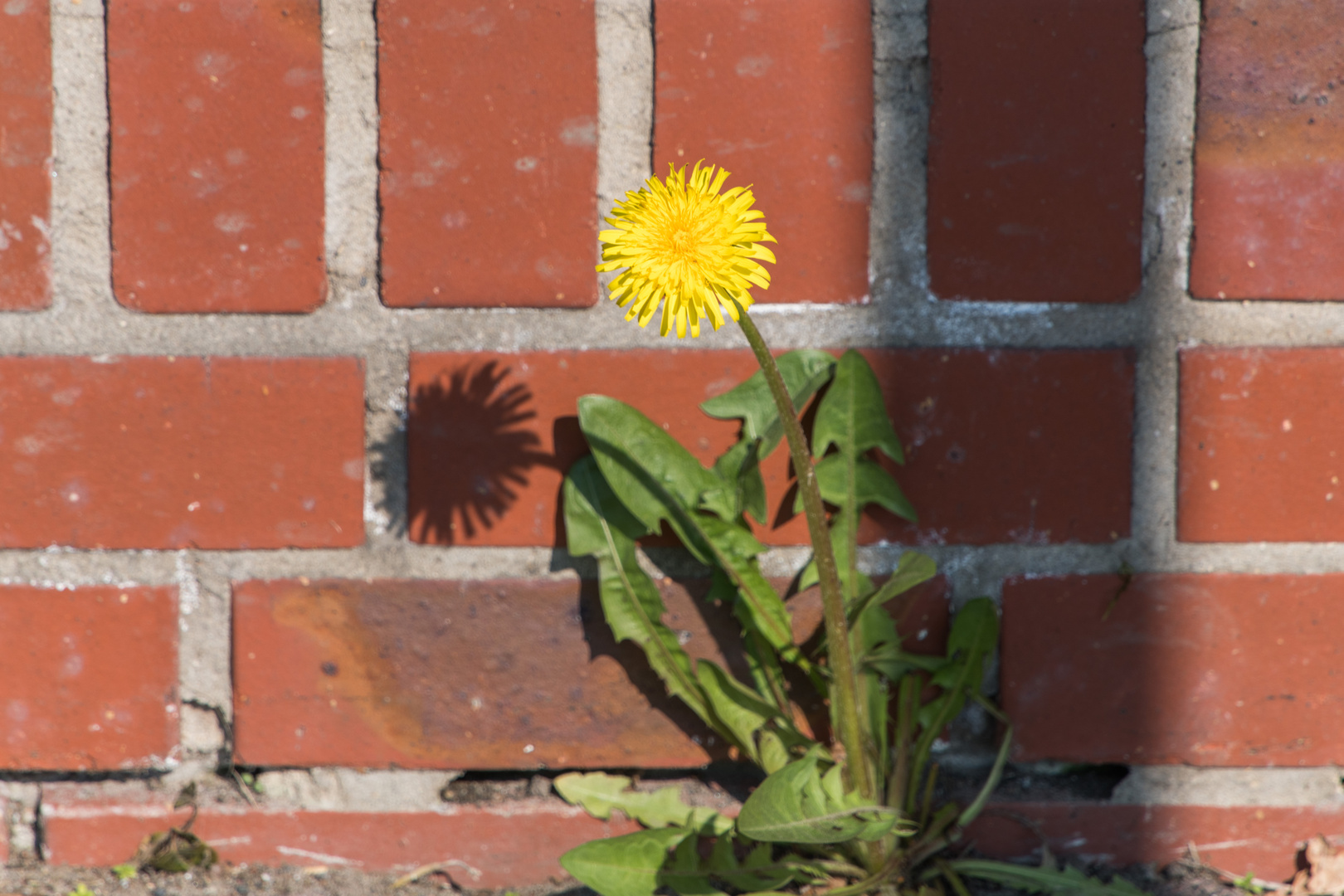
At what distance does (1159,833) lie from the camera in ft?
2.68

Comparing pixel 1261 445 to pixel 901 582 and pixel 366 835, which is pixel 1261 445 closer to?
pixel 901 582

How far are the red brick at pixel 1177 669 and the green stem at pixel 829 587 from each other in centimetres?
18

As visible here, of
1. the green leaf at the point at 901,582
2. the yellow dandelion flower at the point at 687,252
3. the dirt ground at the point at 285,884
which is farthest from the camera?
the dirt ground at the point at 285,884

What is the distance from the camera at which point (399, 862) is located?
2.69 ft

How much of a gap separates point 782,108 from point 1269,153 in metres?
0.40

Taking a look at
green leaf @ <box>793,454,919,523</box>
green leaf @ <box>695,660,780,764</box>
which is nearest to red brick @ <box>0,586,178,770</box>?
green leaf @ <box>695,660,780,764</box>

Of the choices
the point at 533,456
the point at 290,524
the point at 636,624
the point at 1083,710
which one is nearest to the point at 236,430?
the point at 290,524

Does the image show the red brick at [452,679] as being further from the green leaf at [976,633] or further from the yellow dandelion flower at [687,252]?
the yellow dandelion flower at [687,252]

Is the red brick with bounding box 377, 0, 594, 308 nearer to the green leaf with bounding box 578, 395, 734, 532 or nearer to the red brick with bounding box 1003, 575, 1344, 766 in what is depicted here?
the green leaf with bounding box 578, 395, 734, 532

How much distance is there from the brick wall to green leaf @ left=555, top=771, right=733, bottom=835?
17 millimetres

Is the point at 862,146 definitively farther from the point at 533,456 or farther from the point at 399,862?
the point at 399,862

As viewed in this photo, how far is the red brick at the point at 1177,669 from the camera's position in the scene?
2.58 ft

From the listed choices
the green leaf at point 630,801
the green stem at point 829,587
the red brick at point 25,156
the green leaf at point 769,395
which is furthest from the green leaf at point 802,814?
the red brick at point 25,156

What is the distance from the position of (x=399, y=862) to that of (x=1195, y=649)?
73 centimetres
